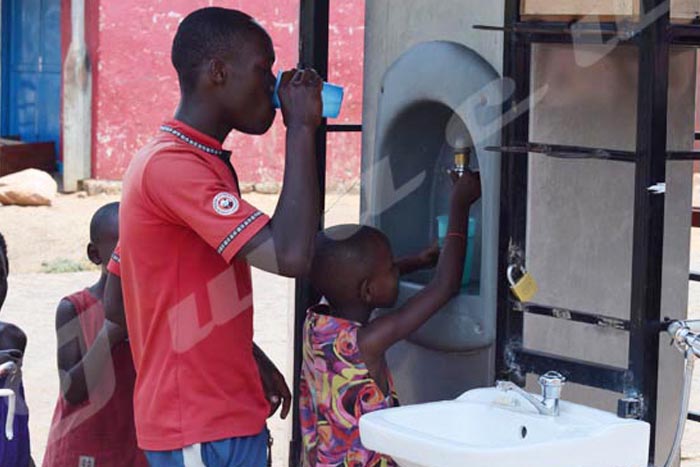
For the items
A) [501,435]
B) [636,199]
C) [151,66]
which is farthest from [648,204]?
[151,66]

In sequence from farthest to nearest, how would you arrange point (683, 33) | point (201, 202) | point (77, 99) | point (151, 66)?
1. point (77, 99)
2. point (151, 66)
3. point (683, 33)
4. point (201, 202)

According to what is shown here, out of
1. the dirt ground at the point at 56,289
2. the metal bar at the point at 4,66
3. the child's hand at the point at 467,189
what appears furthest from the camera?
the metal bar at the point at 4,66

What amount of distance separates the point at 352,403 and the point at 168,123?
0.78m

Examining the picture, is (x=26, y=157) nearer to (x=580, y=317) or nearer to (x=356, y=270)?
(x=356, y=270)

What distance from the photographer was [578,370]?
2.56 metres

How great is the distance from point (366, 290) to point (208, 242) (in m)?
0.65

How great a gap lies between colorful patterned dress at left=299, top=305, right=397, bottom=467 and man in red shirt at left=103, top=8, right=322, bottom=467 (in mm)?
325

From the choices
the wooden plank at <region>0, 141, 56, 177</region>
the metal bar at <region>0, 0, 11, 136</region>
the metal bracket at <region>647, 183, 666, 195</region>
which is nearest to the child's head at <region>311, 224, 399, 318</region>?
the metal bracket at <region>647, 183, 666, 195</region>

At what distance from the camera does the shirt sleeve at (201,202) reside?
2.37 meters

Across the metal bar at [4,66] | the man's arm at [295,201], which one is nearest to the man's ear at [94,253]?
the man's arm at [295,201]

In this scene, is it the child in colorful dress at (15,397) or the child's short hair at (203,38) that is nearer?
the child's short hair at (203,38)

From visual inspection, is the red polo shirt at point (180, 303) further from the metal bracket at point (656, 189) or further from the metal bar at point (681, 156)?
the metal bar at point (681, 156)

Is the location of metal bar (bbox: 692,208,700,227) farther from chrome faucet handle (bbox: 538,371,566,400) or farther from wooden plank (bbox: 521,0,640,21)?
chrome faucet handle (bbox: 538,371,566,400)

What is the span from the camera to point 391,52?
140 inches
